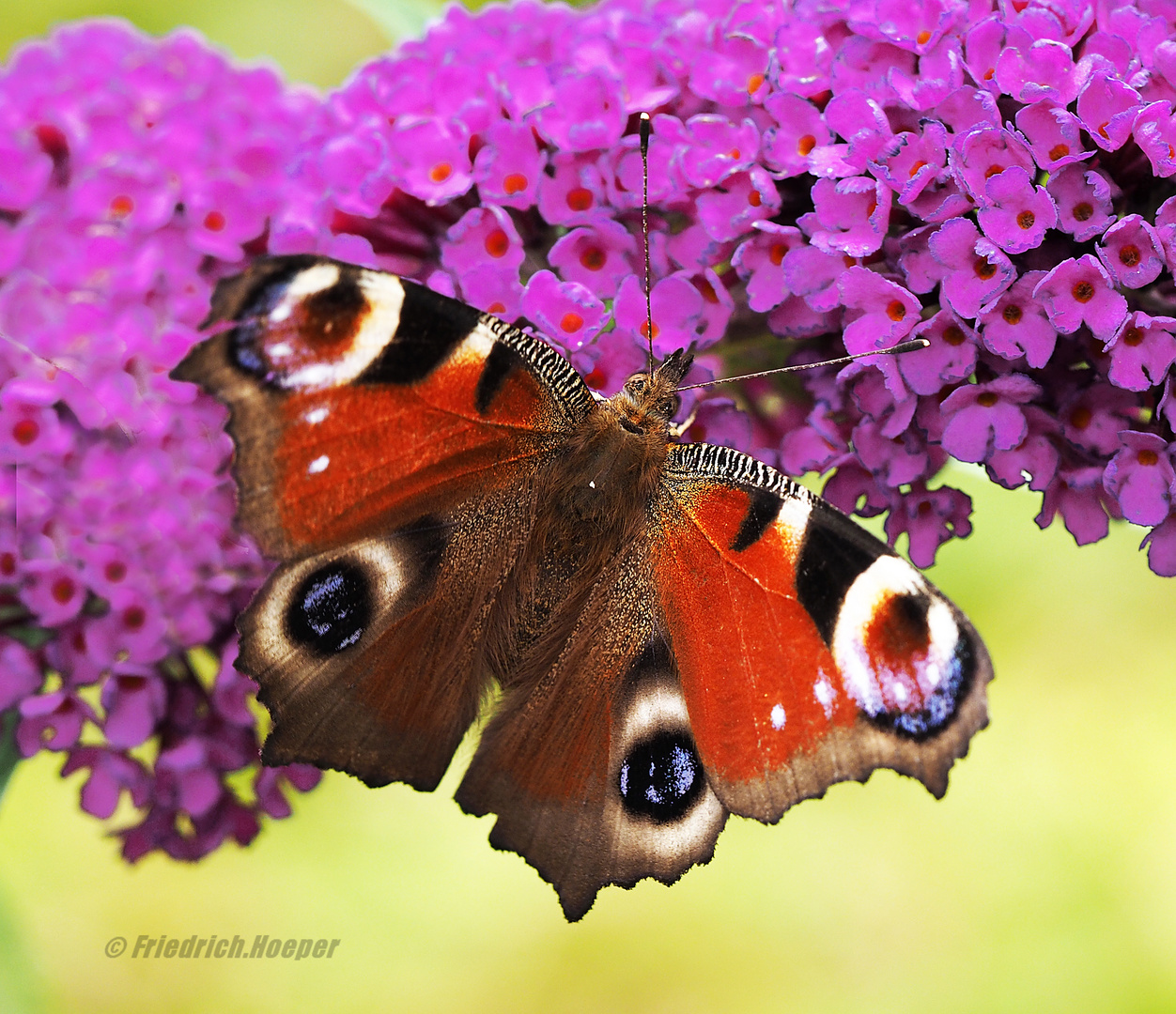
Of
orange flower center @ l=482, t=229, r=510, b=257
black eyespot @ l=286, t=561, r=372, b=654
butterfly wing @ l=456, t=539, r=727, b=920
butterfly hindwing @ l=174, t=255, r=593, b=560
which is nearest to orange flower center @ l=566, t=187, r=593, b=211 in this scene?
orange flower center @ l=482, t=229, r=510, b=257

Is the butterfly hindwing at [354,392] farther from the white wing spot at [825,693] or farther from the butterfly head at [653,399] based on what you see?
the white wing spot at [825,693]

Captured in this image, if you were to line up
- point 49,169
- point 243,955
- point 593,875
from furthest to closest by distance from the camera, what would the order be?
point 243,955 → point 49,169 → point 593,875

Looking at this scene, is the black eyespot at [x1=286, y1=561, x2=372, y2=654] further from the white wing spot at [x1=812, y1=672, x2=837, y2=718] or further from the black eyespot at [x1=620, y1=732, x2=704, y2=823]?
the white wing spot at [x1=812, y1=672, x2=837, y2=718]

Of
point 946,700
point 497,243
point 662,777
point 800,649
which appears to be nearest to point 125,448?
point 497,243

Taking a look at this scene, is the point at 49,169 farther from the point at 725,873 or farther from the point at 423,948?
the point at 725,873

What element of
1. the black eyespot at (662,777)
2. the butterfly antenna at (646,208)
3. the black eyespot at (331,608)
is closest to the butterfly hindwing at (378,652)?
the black eyespot at (331,608)

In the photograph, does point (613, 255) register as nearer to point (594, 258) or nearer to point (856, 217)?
point (594, 258)

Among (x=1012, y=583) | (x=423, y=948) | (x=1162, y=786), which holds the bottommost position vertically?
(x=423, y=948)

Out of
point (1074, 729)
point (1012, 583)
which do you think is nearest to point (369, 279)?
point (1012, 583)
